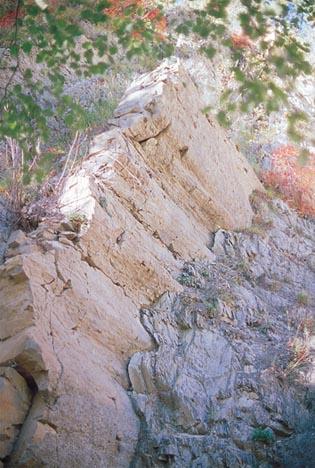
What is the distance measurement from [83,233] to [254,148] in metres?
7.47

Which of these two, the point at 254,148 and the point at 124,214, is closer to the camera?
the point at 124,214

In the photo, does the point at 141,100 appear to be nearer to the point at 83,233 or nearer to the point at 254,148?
the point at 83,233

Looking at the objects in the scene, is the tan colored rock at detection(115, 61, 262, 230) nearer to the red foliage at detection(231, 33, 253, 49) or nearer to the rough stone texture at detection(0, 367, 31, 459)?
the red foliage at detection(231, 33, 253, 49)

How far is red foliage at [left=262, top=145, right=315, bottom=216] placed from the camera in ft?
37.6

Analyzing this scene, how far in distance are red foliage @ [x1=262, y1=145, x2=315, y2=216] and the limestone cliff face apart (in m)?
3.36

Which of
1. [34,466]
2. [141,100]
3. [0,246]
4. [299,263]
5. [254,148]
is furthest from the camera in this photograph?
[254,148]

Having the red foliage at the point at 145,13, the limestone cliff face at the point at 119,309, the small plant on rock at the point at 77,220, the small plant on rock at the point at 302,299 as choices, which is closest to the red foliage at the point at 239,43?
the red foliage at the point at 145,13

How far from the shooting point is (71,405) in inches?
176

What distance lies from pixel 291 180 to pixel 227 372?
678cm

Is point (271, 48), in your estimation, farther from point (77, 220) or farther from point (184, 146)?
point (184, 146)

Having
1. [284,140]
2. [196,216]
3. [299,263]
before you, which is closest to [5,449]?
[196,216]

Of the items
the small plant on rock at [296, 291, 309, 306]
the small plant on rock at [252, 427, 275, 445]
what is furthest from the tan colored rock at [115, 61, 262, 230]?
the small plant on rock at [252, 427, 275, 445]

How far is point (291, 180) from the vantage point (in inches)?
463

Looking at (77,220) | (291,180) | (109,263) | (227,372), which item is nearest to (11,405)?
(109,263)
